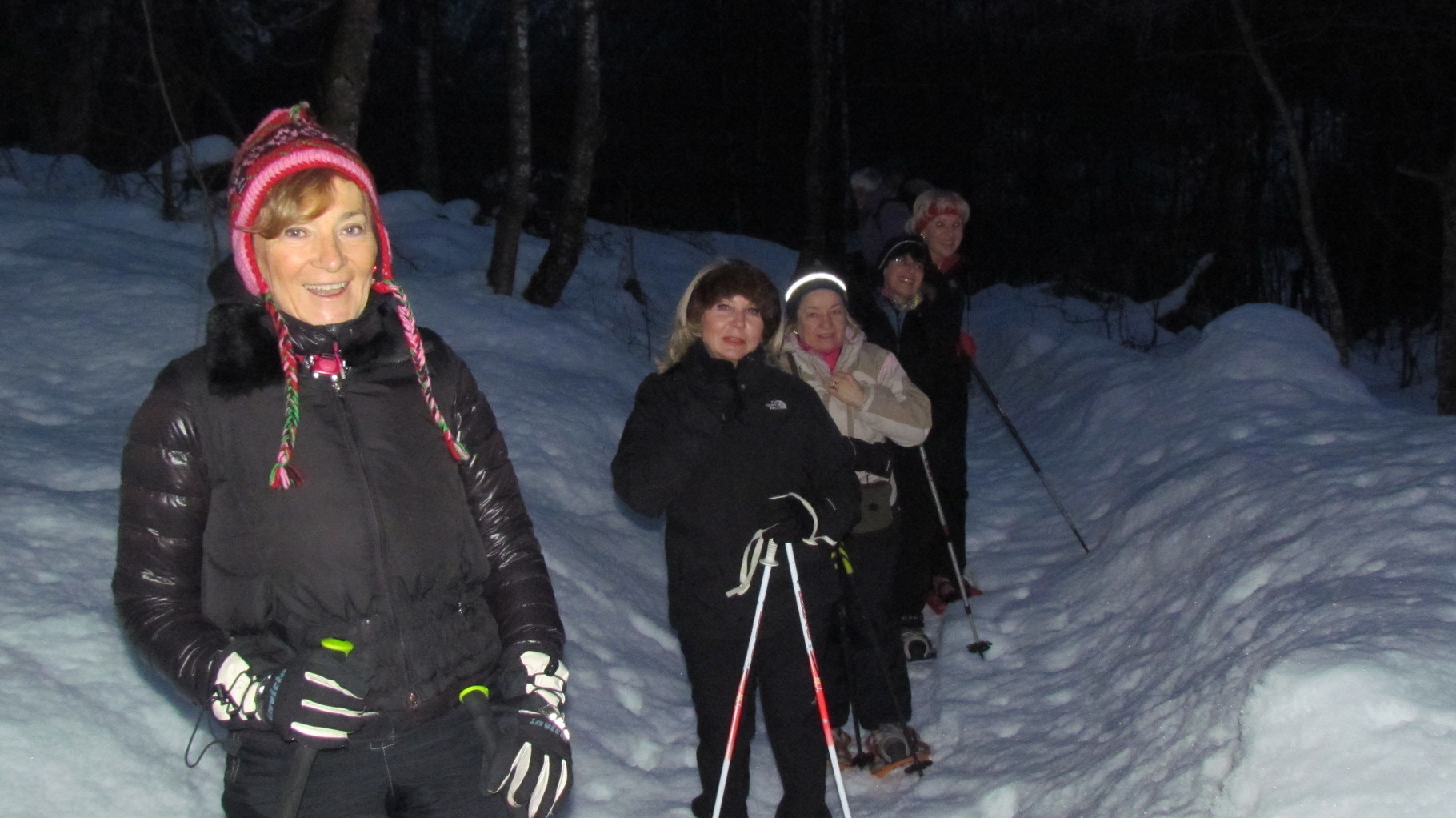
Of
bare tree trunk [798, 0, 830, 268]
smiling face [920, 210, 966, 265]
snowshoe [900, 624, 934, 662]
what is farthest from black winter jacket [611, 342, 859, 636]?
bare tree trunk [798, 0, 830, 268]

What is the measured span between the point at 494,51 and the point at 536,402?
1701 cm

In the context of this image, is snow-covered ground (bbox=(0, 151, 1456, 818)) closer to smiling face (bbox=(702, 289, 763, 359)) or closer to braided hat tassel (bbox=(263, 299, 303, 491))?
braided hat tassel (bbox=(263, 299, 303, 491))

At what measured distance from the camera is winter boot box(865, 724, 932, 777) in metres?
4.68

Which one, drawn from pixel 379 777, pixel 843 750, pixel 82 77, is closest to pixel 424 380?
pixel 379 777

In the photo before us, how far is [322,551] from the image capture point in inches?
89.8

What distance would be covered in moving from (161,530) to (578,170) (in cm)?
849

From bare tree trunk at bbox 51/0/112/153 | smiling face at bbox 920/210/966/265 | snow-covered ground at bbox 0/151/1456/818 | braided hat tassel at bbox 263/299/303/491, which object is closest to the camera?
braided hat tassel at bbox 263/299/303/491

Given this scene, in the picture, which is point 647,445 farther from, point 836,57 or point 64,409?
point 836,57

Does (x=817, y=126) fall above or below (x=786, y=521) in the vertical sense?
above

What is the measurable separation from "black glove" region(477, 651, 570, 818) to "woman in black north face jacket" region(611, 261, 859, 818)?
4.72 feet

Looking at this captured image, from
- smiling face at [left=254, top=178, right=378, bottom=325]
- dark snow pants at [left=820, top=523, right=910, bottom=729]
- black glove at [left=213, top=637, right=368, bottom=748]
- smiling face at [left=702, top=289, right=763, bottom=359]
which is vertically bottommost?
dark snow pants at [left=820, top=523, right=910, bottom=729]

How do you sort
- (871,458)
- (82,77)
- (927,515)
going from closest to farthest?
(871,458) < (927,515) < (82,77)

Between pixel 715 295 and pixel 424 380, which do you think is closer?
pixel 424 380

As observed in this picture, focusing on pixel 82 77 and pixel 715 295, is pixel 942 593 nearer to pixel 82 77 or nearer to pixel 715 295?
pixel 715 295
